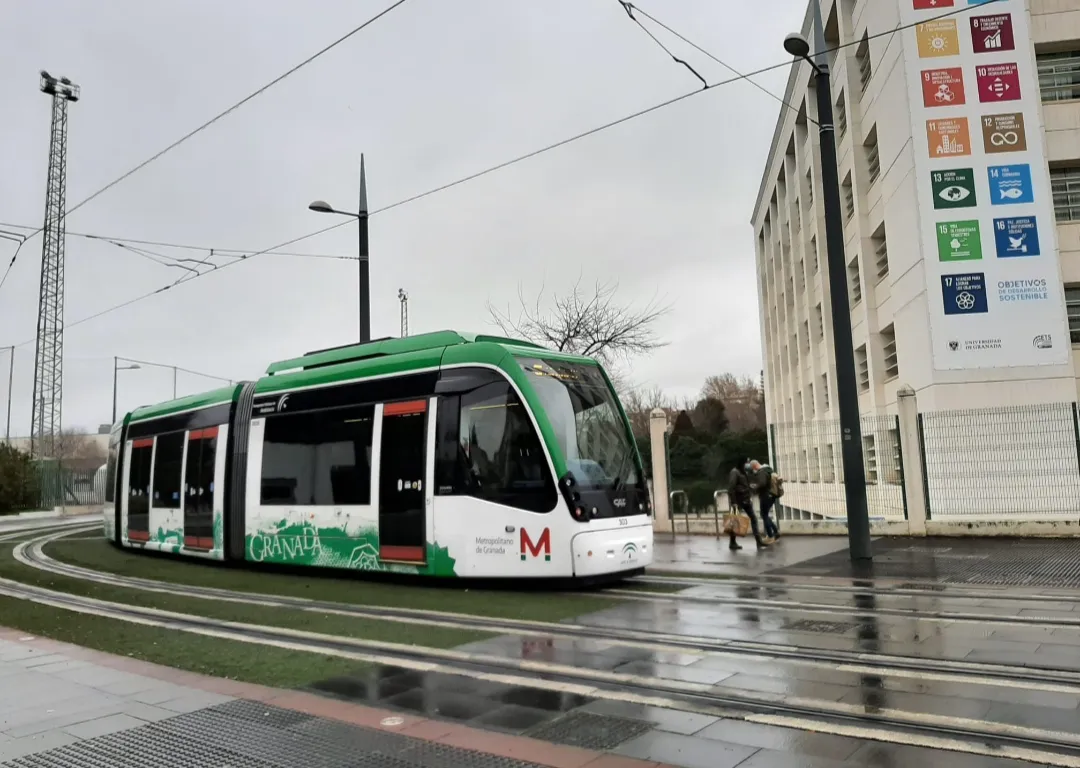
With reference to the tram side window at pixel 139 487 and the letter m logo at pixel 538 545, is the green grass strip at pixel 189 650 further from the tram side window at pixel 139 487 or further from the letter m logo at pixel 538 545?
the tram side window at pixel 139 487

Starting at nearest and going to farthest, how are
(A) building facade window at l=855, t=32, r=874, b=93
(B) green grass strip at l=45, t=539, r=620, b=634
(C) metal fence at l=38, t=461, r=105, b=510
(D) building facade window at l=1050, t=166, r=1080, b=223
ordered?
1. (B) green grass strip at l=45, t=539, r=620, b=634
2. (D) building facade window at l=1050, t=166, r=1080, b=223
3. (A) building facade window at l=855, t=32, r=874, b=93
4. (C) metal fence at l=38, t=461, r=105, b=510

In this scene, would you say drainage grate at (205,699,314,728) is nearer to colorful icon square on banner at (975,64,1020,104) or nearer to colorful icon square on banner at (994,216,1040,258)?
colorful icon square on banner at (994,216,1040,258)

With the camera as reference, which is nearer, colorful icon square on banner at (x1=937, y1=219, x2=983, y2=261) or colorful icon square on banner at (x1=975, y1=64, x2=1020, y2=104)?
colorful icon square on banner at (x1=937, y1=219, x2=983, y2=261)

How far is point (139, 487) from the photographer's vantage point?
1830 cm

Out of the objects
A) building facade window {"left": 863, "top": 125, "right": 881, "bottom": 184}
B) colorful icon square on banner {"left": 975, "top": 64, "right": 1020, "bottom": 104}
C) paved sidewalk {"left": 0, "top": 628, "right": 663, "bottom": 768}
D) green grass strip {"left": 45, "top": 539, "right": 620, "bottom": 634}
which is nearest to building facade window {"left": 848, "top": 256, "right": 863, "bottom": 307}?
building facade window {"left": 863, "top": 125, "right": 881, "bottom": 184}

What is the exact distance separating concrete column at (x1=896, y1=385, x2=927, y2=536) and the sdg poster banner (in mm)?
4090

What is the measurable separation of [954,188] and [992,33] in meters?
4.18

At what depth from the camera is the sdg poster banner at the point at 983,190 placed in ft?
63.2

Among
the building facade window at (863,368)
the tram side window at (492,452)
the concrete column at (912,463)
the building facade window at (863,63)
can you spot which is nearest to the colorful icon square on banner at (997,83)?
the building facade window at (863,63)

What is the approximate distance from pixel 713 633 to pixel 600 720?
3.02 meters

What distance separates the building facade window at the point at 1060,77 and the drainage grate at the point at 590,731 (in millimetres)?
22243

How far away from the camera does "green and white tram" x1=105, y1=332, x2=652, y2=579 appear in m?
10.5

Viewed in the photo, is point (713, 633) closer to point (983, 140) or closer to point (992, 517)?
point (992, 517)

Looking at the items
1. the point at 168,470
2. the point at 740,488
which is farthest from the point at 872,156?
the point at 168,470
